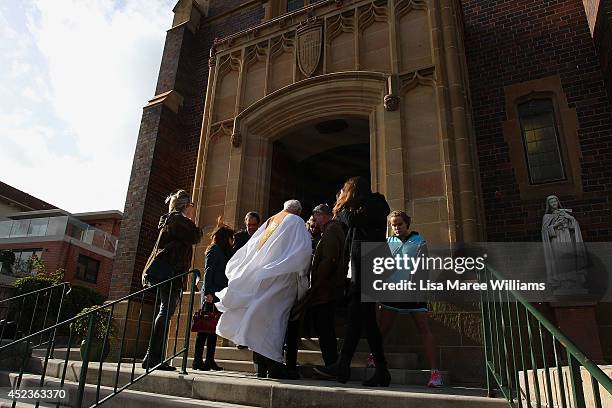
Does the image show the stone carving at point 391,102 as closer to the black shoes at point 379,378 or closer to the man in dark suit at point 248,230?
the man in dark suit at point 248,230

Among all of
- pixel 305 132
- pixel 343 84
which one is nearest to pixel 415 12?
pixel 343 84

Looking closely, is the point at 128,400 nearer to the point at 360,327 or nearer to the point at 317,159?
the point at 360,327

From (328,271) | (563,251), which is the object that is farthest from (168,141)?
(563,251)

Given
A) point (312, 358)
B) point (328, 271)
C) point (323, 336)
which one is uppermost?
point (328, 271)

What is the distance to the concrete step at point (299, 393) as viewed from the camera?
313cm

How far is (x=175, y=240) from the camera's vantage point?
5031 millimetres

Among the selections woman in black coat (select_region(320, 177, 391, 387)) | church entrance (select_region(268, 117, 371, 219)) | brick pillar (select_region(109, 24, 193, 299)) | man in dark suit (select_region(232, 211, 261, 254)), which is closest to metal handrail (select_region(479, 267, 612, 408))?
woman in black coat (select_region(320, 177, 391, 387))

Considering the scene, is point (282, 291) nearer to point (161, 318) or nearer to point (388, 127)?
point (161, 318)

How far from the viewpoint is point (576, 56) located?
25.9 ft

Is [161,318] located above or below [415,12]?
below

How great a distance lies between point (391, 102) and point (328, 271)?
392 cm

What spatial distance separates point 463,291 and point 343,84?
420 centimetres

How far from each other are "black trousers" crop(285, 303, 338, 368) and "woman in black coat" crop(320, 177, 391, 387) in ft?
0.40

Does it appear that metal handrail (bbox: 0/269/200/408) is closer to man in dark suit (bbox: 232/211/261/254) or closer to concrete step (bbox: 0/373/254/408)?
concrete step (bbox: 0/373/254/408)
